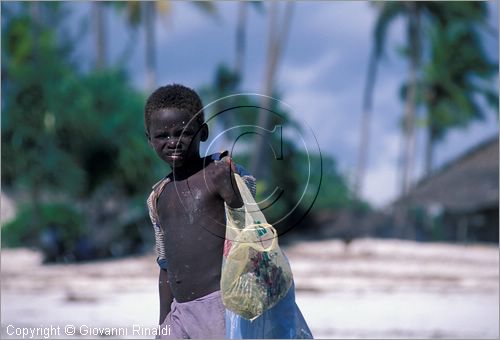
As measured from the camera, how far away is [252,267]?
8.68 ft

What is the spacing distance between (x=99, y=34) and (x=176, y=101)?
91.0ft

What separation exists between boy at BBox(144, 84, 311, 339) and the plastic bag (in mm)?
47

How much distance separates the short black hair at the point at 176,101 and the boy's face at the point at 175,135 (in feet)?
0.06

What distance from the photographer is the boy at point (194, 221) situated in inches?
106

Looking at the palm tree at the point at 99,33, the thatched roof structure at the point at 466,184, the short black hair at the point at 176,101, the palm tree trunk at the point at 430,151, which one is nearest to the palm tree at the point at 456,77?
the palm tree trunk at the point at 430,151

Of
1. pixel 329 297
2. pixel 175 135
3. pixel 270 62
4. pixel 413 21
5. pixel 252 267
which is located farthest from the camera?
pixel 413 21

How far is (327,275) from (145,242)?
8.30 meters

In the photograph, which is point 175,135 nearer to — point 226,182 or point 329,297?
point 226,182

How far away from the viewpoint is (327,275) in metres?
13.9

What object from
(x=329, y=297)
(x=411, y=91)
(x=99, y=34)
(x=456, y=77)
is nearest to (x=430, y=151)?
(x=456, y=77)

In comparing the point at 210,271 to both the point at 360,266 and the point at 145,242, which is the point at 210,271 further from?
the point at 145,242

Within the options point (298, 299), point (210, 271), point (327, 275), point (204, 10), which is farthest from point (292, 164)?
point (210, 271)

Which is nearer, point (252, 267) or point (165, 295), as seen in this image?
point (252, 267)

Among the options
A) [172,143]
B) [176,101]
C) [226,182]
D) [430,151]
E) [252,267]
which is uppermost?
[176,101]
